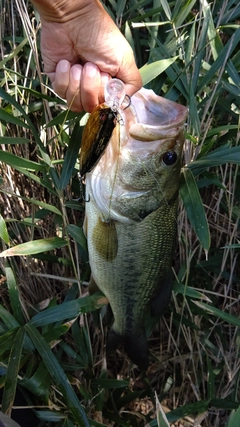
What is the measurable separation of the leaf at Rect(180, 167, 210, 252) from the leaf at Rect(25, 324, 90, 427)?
0.77 m

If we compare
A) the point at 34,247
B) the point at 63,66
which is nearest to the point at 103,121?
the point at 63,66

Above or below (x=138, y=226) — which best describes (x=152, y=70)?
above

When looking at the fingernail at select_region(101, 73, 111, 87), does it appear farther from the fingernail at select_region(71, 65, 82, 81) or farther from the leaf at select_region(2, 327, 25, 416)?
the leaf at select_region(2, 327, 25, 416)

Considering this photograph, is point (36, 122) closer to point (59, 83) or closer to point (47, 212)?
point (47, 212)

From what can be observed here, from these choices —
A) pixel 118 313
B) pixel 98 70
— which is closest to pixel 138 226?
pixel 118 313

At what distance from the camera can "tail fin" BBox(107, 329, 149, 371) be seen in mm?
1825

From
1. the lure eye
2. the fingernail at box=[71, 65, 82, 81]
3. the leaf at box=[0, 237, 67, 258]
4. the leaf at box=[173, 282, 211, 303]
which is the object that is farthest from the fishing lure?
the leaf at box=[173, 282, 211, 303]

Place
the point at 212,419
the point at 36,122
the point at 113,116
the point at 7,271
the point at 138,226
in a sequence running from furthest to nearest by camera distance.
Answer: the point at 212,419 < the point at 36,122 < the point at 7,271 < the point at 138,226 < the point at 113,116

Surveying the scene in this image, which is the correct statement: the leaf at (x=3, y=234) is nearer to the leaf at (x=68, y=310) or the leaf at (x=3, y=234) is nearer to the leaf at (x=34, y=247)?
the leaf at (x=34, y=247)

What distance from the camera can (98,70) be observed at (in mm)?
1398

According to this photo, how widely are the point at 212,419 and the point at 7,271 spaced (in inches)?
57.3

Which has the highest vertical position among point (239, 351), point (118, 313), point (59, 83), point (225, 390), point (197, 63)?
point (59, 83)

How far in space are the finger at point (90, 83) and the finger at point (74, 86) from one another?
0.05 feet

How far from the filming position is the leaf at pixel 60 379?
66.1 inches
